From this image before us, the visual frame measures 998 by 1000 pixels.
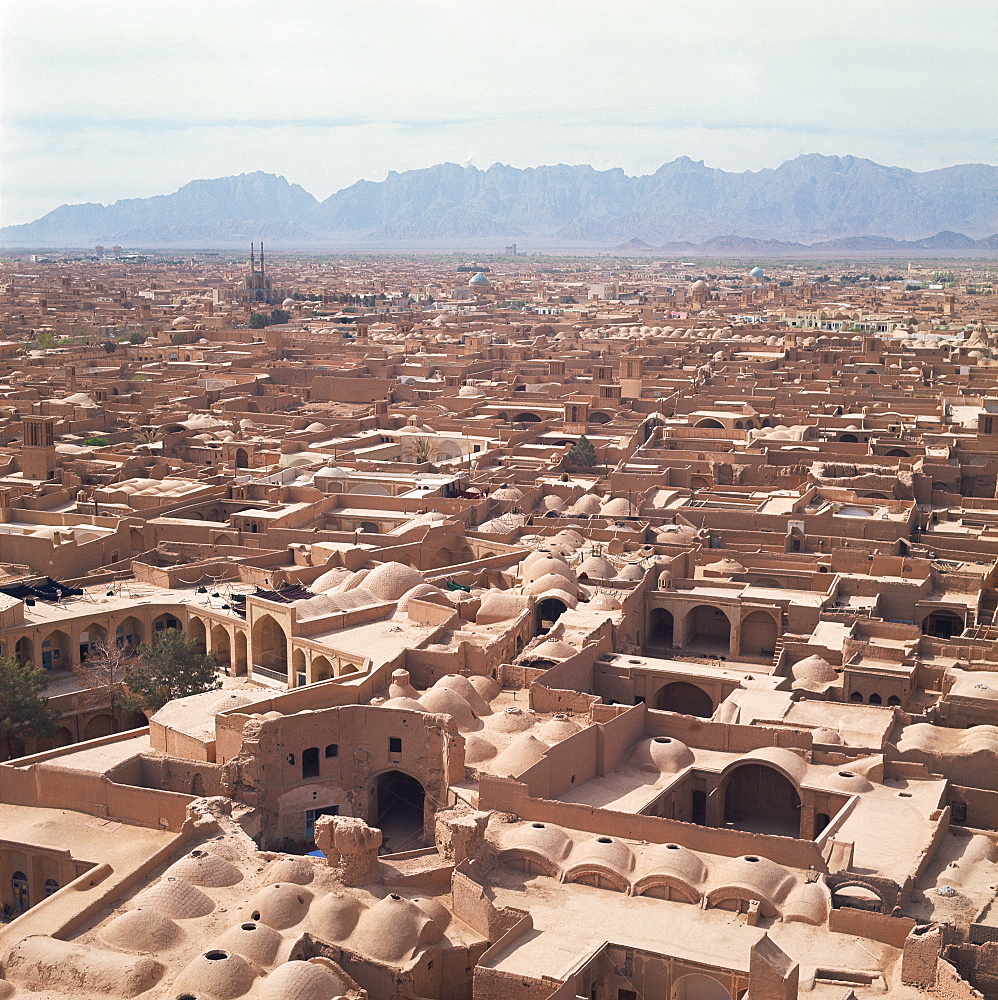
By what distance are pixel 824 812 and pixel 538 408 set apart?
40422 mm

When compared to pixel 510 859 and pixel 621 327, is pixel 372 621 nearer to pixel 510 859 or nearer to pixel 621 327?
pixel 510 859

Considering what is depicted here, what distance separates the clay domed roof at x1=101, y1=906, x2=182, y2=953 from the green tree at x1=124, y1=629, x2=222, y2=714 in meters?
10.0

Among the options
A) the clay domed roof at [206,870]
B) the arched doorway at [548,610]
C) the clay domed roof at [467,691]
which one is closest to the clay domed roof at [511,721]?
the clay domed roof at [467,691]

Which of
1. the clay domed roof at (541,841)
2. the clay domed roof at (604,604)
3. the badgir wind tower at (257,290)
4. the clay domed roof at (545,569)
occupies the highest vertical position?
the badgir wind tower at (257,290)

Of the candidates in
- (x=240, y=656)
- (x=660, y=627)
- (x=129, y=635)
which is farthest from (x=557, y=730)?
(x=129, y=635)

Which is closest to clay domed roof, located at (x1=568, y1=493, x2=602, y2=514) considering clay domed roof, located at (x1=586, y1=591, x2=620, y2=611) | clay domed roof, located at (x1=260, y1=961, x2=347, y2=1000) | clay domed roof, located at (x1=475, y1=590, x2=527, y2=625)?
clay domed roof, located at (x1=586, y1=591, x2=620, y2=611)

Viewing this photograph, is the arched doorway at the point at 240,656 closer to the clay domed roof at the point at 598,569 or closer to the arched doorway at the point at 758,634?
the clay domed roof at the point at 598,569

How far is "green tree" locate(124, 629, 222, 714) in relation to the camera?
2852 centimetres

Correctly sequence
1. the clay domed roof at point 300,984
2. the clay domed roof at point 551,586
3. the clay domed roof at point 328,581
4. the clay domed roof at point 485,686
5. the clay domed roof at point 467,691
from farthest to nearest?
the clay domed roof at point 328,581
the clay domed roof at point 551,586
the clay domed roof at point 485,686
the clay domed roof at point 467,691
the clay domed roof at point 300,984

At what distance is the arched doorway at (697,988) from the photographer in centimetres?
1844

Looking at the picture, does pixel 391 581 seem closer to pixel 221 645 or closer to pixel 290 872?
pixel 221 645

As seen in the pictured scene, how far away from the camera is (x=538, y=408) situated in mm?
62719

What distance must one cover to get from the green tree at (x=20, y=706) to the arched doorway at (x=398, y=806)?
7.30m

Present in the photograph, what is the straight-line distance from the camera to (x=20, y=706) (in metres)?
27.2
